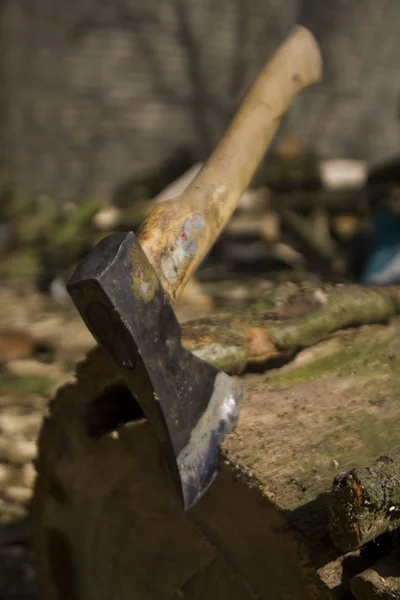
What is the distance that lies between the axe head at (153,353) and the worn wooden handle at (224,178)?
0.18 meters

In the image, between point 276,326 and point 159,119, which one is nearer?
point 276,326

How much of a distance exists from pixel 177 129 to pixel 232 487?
22.2ft

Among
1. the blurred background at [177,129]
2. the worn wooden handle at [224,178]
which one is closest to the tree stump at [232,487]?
the worn wooden handle at [224,178]

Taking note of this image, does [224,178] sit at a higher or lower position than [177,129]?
lower

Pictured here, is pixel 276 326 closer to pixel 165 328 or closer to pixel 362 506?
pixel 165 328

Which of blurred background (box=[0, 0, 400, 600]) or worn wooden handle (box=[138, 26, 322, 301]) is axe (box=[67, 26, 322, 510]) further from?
blurred background (box=[0, 0, 400, 600])

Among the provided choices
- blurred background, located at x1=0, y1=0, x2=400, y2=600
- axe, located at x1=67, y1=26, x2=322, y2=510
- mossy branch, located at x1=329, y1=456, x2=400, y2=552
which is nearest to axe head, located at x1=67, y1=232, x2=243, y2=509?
axe, located at x1=67, y1=26, x2=322, y2=510

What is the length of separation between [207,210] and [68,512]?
84 centimetres

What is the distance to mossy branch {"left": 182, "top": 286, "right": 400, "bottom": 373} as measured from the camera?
193cm

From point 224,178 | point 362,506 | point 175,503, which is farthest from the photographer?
point 224,178

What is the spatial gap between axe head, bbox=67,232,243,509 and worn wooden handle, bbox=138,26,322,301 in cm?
18

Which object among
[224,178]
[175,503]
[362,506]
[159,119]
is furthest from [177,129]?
[362,506]

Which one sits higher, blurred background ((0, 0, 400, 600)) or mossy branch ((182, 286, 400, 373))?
blurred background ((0, 0, 400, 600))

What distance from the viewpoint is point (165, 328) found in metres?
1.60
